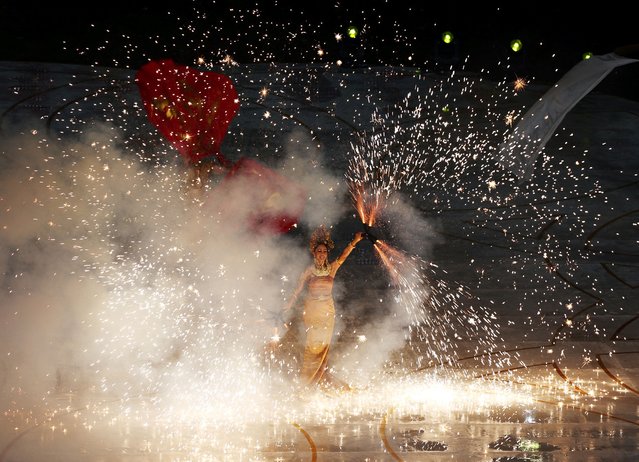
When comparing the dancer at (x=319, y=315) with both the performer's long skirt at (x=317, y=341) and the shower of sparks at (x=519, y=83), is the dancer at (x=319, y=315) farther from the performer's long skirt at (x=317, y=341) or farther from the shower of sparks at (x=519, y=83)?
the shower of sparks at (x=519, y=83)

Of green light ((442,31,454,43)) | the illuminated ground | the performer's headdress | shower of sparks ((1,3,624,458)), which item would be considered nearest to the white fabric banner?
shower of sparks ((1,3,624,458))

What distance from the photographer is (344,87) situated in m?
18.9

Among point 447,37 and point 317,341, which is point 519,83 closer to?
point 447,37

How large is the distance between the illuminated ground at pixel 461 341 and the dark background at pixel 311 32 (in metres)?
0.49

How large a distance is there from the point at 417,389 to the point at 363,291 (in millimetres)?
3185

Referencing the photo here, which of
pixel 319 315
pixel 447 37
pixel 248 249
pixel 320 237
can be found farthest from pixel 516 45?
pixel 319 315

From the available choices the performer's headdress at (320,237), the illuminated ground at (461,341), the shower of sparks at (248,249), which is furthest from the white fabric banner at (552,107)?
the performer's headdress at (320,237)

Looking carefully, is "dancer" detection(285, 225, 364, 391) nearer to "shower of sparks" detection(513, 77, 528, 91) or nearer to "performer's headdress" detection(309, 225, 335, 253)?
"performer's headdress" detection(309, 225, 335, 253)

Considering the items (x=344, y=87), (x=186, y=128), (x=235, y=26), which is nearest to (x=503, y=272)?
(x=186, y=128)

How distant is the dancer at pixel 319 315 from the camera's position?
777 centimetres

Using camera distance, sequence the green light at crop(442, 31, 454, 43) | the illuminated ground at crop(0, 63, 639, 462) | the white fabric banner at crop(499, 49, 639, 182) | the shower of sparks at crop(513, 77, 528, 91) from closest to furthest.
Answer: the illuminated ground at crop(0, 63, 639, 462) → the white fabric banner at crop(499, 49, 639, 182) → the green light at crop(442, 31, 454, 43) → the shower of sparks at crop(513, 77, 528, 91)

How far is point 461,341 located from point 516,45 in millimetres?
11055

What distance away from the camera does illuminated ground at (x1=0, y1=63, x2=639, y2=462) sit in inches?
253

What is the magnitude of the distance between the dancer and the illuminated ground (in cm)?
28
